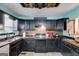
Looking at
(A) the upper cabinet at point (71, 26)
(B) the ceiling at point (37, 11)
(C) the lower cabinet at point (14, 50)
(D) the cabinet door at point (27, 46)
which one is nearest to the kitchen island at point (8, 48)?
(C) the lower cabinet at point (14, 50)

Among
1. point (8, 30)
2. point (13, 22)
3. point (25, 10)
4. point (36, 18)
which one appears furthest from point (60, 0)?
point (8, 30)

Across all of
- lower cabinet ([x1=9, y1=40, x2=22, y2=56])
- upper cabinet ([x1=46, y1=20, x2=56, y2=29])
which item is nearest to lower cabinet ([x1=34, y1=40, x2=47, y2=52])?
lower cabinet ([x1=9, y1=40, x2=22, y2=56])

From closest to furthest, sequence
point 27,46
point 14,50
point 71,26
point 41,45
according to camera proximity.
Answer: point 71,26 → point 14,50 → point 27,46 → point 41,45

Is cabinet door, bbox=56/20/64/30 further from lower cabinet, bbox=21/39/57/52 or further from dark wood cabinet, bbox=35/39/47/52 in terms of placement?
dark wood cabinet, bbox=35/39/47/52

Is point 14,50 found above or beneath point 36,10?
beneath

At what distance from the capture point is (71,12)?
145 cm

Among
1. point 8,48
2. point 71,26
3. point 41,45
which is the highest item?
point 71,26

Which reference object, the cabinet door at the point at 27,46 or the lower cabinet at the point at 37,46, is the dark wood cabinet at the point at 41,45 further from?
the cabinet door at the point at 27,46

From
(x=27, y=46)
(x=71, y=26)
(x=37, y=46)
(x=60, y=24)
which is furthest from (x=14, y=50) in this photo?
(x=71, y=26)

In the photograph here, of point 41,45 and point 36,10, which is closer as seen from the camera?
point 36,10

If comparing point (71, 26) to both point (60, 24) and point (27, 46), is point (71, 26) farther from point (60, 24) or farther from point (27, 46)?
point (27, 46)

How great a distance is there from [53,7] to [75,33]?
0.50 metres

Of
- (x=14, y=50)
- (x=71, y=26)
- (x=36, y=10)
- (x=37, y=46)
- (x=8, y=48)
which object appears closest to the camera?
(x=71, y=26)

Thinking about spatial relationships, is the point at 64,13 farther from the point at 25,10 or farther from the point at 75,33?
the point at 25,10
